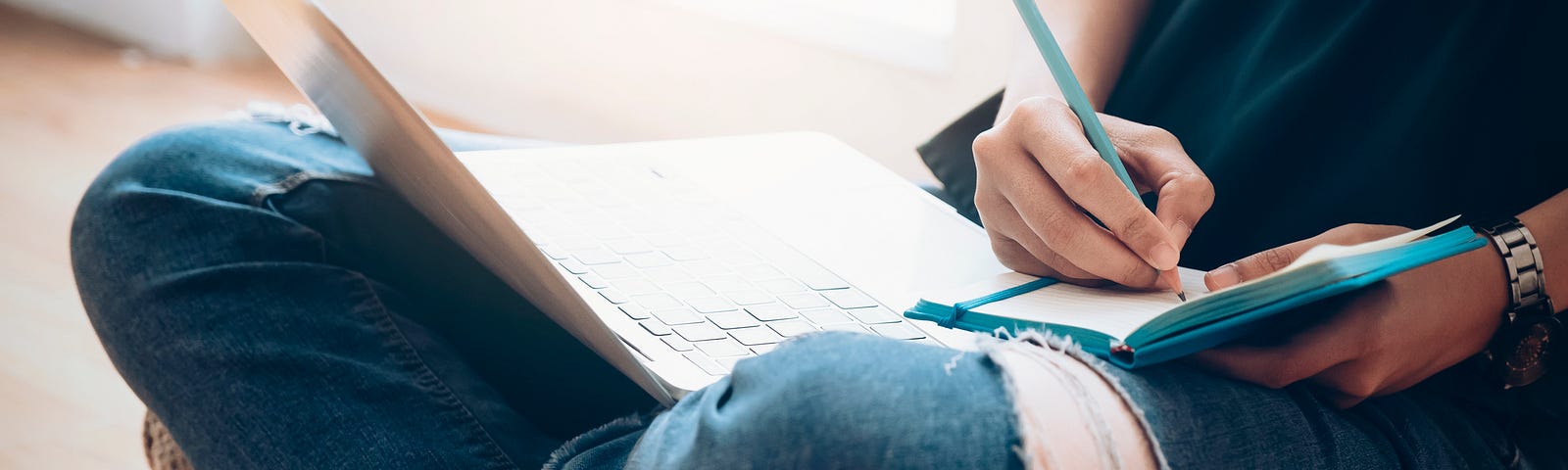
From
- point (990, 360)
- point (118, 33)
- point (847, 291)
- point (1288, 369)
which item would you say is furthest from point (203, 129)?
point (118, 33)

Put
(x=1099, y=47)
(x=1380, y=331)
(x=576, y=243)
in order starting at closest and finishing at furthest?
(x=1380, y=331), (x=576, y=243), (x=1099, y=47)

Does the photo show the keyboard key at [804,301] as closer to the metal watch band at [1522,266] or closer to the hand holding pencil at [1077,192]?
the hand holding pencil at [1077,192]

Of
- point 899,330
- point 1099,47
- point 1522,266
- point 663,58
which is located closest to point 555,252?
point 899,330

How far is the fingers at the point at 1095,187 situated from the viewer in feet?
1.92

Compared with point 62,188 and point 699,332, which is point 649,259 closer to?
point 699,332

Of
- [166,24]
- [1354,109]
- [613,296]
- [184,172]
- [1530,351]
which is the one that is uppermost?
[166,24]

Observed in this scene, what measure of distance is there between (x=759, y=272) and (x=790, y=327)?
8cm

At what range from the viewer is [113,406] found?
4.14 feet

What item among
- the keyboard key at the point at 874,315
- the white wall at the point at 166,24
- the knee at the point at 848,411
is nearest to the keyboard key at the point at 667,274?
the keyboard key at the point at 874,315

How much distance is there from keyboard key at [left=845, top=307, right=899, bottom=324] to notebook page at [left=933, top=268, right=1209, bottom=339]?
71 millimetres

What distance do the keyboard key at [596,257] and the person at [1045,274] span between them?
0.20ft

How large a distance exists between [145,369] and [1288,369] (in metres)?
0.66

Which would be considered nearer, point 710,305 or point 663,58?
point 710,305

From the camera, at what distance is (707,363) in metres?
0.61
